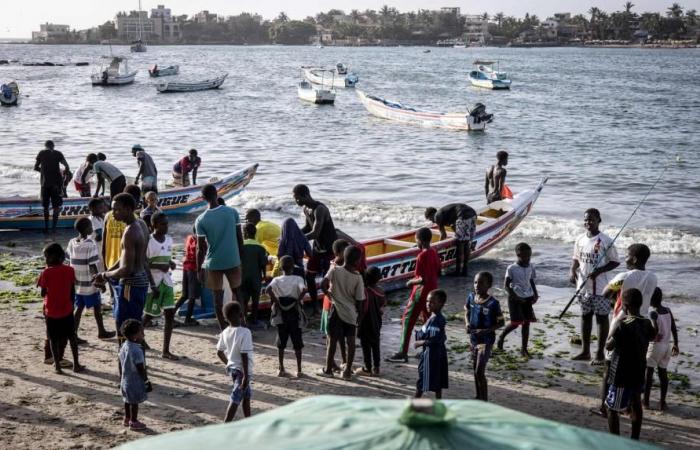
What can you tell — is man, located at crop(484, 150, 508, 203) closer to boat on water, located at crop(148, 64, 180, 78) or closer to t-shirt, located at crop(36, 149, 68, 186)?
t-shirt, located at crop(36, 149, 68, 186)

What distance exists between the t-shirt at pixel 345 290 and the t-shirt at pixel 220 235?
1.27 metres

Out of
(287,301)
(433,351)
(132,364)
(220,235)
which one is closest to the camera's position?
(132,364)

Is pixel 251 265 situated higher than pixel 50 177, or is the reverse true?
pixel 50 177

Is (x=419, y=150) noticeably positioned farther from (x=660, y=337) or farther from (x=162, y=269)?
(x=660, y=337)

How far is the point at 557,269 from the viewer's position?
17.8m

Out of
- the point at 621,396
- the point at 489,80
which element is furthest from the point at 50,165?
the point at 489,80

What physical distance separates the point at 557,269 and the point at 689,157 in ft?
78.4

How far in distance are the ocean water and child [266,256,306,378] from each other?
25.8ft

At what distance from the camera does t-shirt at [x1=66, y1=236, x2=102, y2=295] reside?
10172 millimetres

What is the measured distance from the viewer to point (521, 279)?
1044 centimetres

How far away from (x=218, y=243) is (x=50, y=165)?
834cm

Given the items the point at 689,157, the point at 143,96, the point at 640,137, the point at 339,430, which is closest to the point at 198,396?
the point at 339,430

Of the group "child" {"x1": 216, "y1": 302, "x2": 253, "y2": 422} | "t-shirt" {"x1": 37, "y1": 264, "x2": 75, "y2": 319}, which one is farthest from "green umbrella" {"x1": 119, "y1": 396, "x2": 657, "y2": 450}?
"t-shirt" {"x1": 37, "y1": 264, "x2": 75, "y2": 319}

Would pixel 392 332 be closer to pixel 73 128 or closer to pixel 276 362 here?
pixel 276 362
